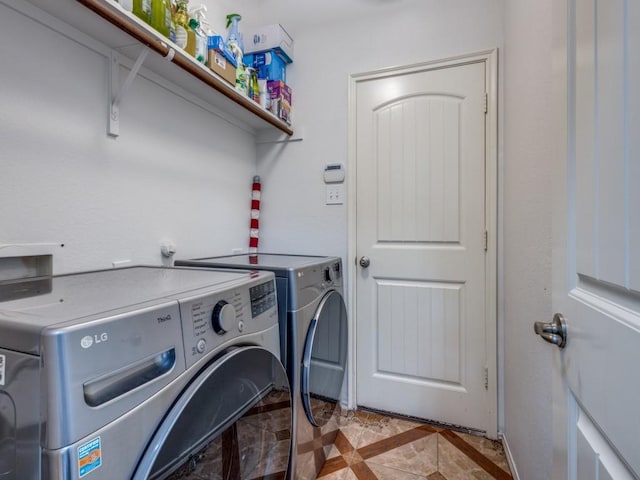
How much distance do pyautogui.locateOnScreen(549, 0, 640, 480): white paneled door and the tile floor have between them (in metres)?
0.96

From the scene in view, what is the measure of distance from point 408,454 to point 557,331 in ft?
4.08

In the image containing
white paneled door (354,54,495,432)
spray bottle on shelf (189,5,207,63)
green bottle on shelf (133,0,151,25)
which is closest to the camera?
green bottle on shelf (133,0,151,25)

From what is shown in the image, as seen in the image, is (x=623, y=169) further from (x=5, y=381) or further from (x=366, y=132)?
(x=366, y=132)

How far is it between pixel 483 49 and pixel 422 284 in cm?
132

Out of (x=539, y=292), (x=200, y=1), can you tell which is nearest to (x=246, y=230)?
(x=200, y=1)

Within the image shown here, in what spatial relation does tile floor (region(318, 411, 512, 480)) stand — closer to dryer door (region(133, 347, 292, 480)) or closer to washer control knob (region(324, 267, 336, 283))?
dryer door (region(133, 347, 292, 480))

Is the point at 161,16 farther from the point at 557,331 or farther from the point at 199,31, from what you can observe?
the point at 557,331

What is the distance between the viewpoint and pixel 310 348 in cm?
117

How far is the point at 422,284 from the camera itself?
1.83 meters

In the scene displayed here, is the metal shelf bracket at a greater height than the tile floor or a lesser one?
greater

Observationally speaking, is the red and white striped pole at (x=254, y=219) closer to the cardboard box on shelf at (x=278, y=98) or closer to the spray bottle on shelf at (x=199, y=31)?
the cardboard box on shelf at (x=278, y=98)

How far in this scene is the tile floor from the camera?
1.44 meters

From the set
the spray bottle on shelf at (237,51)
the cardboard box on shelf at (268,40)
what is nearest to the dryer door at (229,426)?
the spray bottle on shelf at (237,51)

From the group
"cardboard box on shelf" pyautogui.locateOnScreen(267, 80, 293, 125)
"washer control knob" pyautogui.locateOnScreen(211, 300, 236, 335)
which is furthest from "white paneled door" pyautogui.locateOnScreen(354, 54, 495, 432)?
"washer control knob" pyautogui.locateOnScreen(211, 300, 236, 335)
